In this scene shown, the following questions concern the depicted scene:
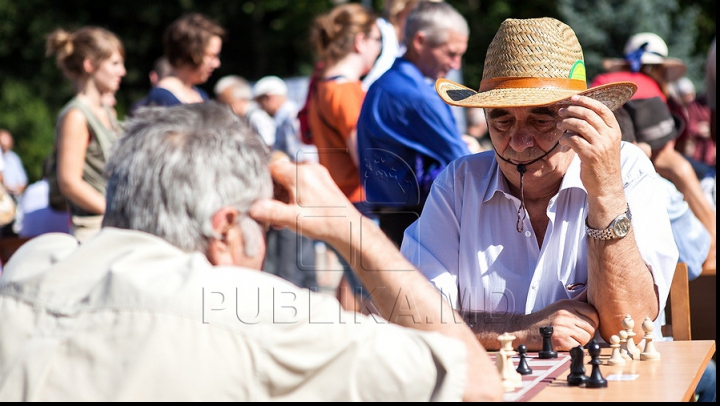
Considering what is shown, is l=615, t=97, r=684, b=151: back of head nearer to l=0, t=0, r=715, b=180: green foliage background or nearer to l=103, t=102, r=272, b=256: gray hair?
l=103, t=102, r=272, b=256: gray hair

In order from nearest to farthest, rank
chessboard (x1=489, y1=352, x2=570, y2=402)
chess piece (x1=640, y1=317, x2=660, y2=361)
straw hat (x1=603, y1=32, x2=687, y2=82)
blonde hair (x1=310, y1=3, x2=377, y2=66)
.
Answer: chessboard (x1=489, y1=352, x2=570, y2=402)
chess piece (x1=640, y1=317, x2=660, y2=361)
blonde hair (x1=310, y1=3, x2=377, y2=66)
straw hat (x1=603, y1=32, x2=687, y2=82)

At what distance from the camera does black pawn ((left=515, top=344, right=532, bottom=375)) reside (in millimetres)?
2331

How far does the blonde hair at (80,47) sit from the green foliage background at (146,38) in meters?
17.5

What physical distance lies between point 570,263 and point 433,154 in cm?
180

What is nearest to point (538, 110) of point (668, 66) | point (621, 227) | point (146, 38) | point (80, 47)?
point (621, 227)

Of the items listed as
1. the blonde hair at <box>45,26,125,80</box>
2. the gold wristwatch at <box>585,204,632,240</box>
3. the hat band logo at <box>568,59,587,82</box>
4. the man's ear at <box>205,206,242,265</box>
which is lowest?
the man's ear at <box>205,206,242,265</box>

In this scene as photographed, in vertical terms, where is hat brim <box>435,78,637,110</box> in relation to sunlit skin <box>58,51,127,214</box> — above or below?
below

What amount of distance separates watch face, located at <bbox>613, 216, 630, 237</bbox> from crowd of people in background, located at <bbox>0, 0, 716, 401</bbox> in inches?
0.7

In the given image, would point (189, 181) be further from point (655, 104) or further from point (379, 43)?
point (379, 43)

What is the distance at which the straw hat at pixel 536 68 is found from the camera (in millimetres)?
3031

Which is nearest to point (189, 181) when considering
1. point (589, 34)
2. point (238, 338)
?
point (238, 338)

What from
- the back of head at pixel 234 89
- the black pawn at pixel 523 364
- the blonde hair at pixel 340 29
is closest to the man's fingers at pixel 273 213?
the black pawn at pixel 523 364

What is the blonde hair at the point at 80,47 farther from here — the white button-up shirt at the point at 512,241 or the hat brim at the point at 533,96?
the white button-up shirt at the point at 512,241

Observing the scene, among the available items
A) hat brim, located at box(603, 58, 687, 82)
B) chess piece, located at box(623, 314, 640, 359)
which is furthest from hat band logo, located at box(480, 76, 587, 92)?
hat brim, located at box(603, 58, 687, 82)
